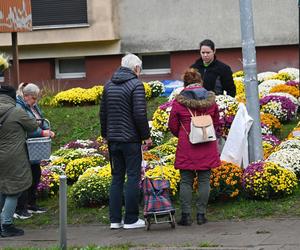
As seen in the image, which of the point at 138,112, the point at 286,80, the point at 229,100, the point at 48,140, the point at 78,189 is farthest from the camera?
the point at 286,80

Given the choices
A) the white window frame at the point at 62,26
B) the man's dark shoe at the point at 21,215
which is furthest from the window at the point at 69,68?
the man's dark shoe at the point at 21,215

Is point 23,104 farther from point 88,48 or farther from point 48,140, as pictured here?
point 88,48

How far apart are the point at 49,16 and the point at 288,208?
1267cm

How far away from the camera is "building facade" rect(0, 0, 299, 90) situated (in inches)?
797

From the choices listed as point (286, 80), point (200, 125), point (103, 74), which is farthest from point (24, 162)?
point (103, 74)

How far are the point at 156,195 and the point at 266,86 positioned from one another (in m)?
8.01

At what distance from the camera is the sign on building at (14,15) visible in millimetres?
13539

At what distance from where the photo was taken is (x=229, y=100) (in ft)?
41.5

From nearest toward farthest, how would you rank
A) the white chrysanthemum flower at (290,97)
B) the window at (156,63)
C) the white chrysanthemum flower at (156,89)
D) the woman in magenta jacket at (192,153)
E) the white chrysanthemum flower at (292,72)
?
1. the woman in magenta jacket at (192,153)
2. the white chrysanthemum flower at (290,97)
3. the white chrysanthemum flower at (156,89)
4. the white chrysanthemum flower at (292,72)
5. the window at (156,63)

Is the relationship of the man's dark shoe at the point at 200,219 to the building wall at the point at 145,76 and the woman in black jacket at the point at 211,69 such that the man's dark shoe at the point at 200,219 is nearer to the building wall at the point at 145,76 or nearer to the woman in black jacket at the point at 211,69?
the woman in black jacket at the point at 211,69

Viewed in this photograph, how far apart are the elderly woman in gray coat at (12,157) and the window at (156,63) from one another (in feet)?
39.8

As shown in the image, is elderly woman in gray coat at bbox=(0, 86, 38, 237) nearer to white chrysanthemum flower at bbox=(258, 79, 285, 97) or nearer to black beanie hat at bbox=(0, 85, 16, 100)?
black beanie hat at bbox=(0, 85, 16, 100)

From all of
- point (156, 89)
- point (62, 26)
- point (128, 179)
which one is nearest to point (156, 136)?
point (156, 89)

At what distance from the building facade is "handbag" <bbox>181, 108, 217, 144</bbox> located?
11.1 m
